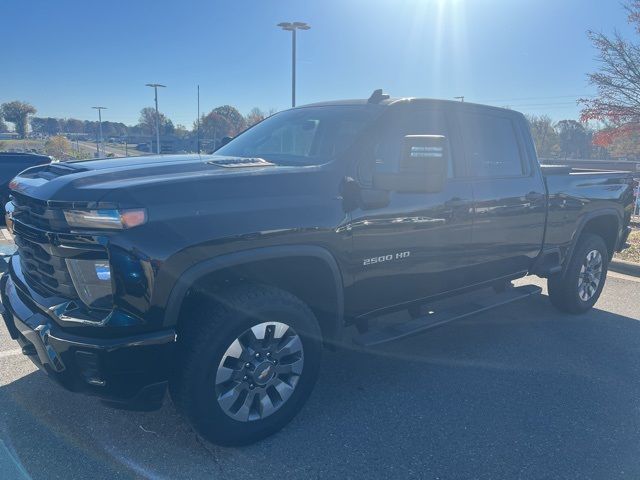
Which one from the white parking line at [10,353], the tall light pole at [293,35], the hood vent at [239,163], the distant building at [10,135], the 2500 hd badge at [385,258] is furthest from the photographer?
the distant building at [10,135]

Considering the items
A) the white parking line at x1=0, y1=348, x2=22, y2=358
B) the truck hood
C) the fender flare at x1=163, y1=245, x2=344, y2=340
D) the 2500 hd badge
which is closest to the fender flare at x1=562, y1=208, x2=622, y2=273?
the 2500 hd badge

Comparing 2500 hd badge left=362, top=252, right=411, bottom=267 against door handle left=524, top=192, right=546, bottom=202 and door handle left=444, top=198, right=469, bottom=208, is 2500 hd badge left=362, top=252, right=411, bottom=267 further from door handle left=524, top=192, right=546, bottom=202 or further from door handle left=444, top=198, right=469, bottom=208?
door handle left=524, top=192, right=546, bottom=202

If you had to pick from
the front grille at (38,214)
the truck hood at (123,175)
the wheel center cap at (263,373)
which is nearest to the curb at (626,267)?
the truck hood at (123,175)

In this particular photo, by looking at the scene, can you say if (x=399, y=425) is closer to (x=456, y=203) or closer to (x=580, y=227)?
(x=456, y=203)

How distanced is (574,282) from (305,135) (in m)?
3.19

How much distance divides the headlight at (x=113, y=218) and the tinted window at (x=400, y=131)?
159cm

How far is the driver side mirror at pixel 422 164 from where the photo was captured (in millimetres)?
2887

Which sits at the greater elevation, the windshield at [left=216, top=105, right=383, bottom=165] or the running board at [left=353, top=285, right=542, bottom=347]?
the windshield at [left=216, top=105, right=383, bottom=165]

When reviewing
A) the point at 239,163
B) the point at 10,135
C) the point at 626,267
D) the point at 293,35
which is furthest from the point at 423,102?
the point at 10,135

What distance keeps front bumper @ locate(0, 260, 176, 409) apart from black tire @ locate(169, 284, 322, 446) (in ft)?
0.37

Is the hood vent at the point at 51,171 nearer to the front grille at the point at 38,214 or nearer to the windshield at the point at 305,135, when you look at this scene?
the front grille at the point at 38,214

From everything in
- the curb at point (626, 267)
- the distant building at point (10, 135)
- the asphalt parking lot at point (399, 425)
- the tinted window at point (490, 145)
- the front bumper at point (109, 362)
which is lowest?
the asphalt parking lot at point (399, 425)

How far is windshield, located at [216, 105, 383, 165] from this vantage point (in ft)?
11.3

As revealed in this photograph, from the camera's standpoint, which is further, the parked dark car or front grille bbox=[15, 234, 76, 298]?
the parked dark car
